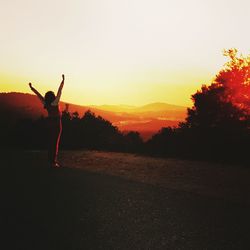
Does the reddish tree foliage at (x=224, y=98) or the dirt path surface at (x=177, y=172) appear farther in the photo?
the reddish tree foliage at (x=224, y=98)

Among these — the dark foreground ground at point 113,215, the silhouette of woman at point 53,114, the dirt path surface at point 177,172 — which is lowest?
the dark foreground ground at point 113,215

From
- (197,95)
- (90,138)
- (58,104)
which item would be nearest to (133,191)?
(58,104)

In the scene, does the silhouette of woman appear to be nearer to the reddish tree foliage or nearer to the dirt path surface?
the dirt path surface

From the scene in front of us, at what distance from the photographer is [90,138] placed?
18922mm

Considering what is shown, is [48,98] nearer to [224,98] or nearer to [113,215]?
[113,215]

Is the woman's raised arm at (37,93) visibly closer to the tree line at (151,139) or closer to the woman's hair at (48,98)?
the woman's hair at (48,98)

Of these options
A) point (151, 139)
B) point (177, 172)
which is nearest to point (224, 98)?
point (151, 139)

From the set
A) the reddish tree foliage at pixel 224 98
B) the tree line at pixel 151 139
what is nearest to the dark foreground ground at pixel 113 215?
the tree line at pixel 151 139

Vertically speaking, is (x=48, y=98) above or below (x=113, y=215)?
above

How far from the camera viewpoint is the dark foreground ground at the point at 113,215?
4465 mm

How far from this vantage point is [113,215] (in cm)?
561

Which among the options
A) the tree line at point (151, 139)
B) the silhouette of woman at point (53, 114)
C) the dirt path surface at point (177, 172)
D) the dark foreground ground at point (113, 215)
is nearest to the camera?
the dark foreground ground at point (113, 215)

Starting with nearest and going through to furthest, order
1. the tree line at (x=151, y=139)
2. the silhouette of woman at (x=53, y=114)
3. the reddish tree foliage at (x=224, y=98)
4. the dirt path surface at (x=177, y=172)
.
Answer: the dirt path surface at (x=177, y=172)
the silhouette of woman at (x=53, y=114)
the tree line at (x=151, y=139)
the reddish tree foliage at (x=224, y=98)

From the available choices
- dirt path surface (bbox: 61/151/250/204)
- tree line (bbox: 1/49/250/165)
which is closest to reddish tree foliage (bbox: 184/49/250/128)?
tree line (bbox: 1/49/250/165)
